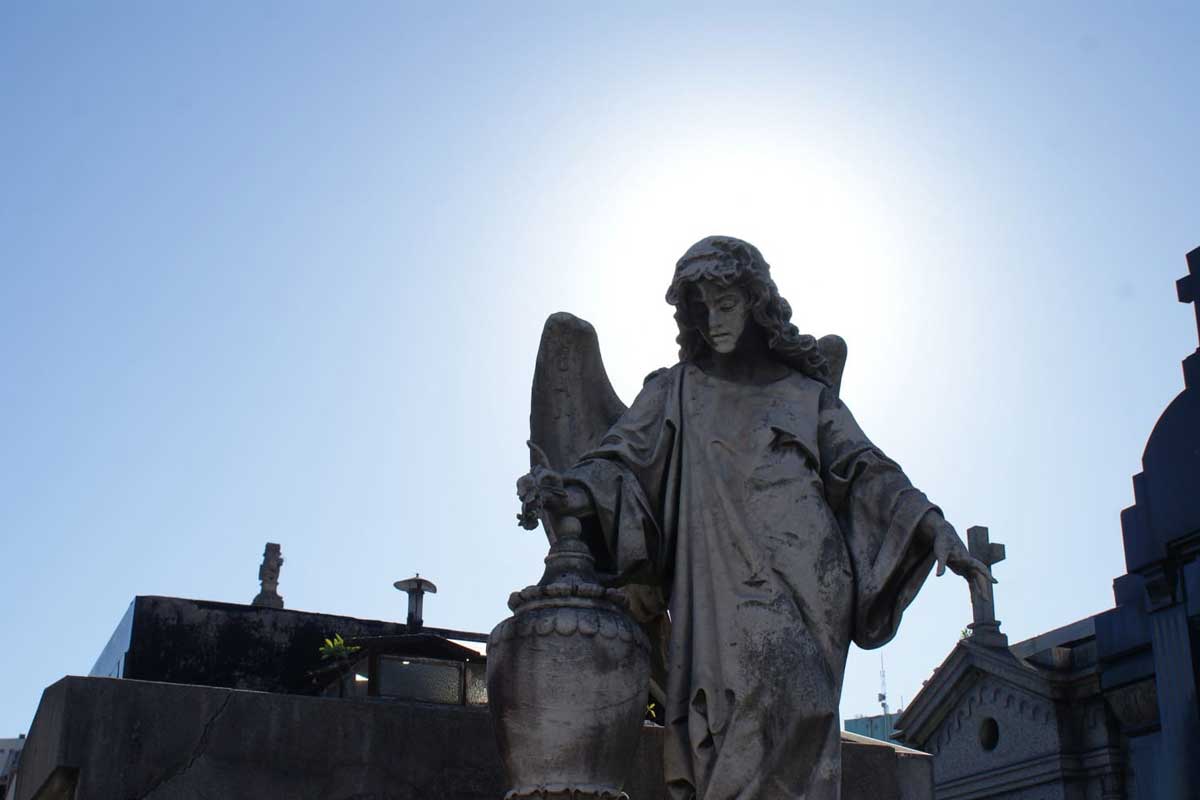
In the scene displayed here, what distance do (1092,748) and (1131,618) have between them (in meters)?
6.89

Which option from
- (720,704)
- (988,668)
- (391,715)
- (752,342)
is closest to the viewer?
(720,704)

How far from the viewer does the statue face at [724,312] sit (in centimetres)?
570

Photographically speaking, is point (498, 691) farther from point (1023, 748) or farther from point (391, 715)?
point (1023, 748)

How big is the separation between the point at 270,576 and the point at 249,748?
1989 cm

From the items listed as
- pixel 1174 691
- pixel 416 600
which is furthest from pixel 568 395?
pixel 416 600

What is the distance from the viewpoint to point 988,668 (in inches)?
647

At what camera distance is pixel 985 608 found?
1620 cm

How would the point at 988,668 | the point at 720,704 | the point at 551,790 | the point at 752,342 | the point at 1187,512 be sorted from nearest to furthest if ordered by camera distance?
the point at 551,790 < the point at 720,704 < the point at 752,342 < the point at 1187,512 < the point at 988,668

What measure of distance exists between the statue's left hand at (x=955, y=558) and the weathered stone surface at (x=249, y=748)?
53.2 inches

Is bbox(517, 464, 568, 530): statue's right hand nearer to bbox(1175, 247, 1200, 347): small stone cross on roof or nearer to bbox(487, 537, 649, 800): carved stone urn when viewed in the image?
bbox(487, 537, 649, 800): carved stone urn

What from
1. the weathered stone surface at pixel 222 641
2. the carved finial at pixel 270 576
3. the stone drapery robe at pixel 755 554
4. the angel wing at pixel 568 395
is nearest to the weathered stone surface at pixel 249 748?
the stone drapery robe at pixel 755 554

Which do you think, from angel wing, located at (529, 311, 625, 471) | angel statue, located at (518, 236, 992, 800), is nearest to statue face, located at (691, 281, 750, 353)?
angel statue, located at (518, 236, 992, 800)

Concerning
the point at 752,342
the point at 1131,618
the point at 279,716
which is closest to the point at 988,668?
the point at 1131,618

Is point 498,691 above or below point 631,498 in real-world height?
below
